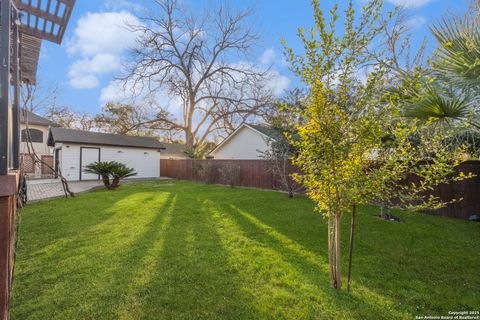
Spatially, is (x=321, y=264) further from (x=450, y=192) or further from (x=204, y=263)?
(x=450, y=192)

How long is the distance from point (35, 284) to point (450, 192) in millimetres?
8778

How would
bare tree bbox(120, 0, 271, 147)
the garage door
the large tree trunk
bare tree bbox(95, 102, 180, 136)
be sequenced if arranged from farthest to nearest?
the large tree trunk < bare tree bbox(95, 102, 180, 136) < bare tree bbox(120, 0, 271, 147) < the garage door

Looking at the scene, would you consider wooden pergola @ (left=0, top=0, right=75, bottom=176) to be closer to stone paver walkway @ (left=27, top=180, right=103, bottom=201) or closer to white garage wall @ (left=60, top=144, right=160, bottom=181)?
stone paver walkway @ (left=27, top=180, right=103, bottom=201)

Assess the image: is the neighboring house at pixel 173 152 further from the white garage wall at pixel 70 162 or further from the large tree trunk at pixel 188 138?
the white garage wall at pixel 70 162

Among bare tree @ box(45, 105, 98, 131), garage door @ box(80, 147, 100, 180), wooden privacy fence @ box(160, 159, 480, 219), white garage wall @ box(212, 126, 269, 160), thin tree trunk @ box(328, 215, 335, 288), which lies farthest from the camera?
bare tree @ box(45, 105, 98, 131)

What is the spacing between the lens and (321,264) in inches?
131

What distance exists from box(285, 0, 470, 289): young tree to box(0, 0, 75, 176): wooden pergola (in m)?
2.26

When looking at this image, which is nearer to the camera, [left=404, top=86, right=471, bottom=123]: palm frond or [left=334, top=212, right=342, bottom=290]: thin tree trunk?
[left=334, top=212, right=342, bottom=290]: thin tree trunk

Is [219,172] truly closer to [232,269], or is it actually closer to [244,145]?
[244,145]

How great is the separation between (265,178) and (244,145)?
5481 mm

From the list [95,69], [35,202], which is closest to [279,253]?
[35,202]

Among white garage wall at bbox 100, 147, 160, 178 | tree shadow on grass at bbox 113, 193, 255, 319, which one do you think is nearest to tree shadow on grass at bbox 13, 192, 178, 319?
tree shadow on grass at bbox 113, 193, 255, 319

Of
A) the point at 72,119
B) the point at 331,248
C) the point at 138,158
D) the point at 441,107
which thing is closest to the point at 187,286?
the point at 331,248

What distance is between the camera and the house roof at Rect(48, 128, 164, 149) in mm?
14468
